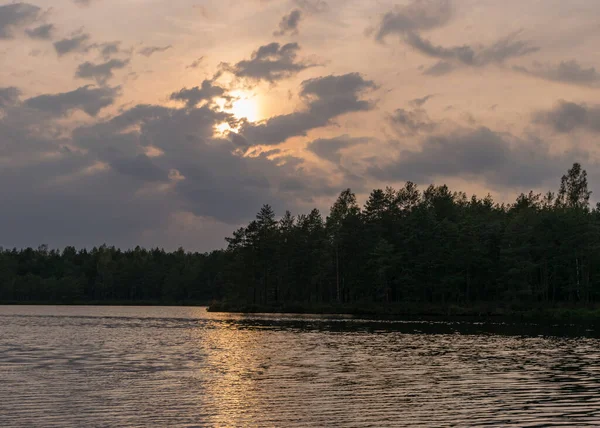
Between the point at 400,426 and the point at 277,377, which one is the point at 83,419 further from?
the point at 277,377

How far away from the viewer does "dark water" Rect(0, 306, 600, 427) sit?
84.4 ft

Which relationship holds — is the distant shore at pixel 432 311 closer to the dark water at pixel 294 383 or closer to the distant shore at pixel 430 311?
the distant shore at pixel 430 311

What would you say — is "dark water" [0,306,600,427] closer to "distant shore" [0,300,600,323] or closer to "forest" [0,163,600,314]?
"distant shore" [0,300,600,323]

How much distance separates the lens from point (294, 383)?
3456 cm

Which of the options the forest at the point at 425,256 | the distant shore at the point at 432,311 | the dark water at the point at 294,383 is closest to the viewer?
the dark water at the point at 294,383

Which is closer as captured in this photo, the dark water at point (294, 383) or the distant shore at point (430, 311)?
the dark water at point (294, 383)

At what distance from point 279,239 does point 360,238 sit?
83.3ft

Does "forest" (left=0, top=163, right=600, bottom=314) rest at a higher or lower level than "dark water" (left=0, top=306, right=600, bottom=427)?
higher

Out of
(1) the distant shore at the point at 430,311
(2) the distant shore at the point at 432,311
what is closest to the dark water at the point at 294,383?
(2) the distant shore at the point at 432,311

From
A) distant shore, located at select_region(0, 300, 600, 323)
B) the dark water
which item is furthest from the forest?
the dark water

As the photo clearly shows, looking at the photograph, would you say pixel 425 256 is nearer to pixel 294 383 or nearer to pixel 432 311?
pixel 432 311

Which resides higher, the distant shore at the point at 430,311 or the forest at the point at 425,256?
the forest at the point at 425,256

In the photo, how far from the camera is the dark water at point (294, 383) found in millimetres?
25719

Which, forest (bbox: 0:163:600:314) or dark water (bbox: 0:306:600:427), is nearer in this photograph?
dark water (bbox: 0:306:600:427)
